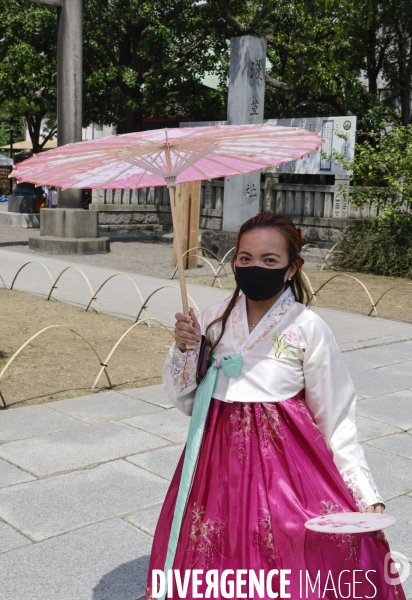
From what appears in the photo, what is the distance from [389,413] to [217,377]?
3.38m

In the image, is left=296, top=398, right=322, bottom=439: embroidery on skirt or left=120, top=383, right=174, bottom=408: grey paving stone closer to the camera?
left=296, top=398, right=322, bottom=439: embroidery on skirt

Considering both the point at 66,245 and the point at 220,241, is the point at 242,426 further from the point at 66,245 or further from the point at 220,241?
the point at 66,245

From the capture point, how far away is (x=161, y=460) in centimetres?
425

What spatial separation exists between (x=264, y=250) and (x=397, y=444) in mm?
2834

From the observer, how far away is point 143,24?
18.2 m

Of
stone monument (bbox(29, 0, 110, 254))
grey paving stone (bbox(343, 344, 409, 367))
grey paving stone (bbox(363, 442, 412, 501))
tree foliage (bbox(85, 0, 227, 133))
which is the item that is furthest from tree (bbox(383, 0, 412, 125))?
grey paving stone (bbox(363, 442, 412, 501))

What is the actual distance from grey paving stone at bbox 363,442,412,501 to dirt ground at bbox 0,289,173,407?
2181 millimetres

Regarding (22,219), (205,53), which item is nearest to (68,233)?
(22,219)

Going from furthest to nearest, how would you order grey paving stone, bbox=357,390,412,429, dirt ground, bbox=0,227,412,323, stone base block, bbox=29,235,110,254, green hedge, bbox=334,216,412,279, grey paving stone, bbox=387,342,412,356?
stone base block, bbox=29,235,110,254 → green hedge, bbox=334,216,412,279 → dirt ground, bbox=0,227,412,323 → grey paving stone, bbox=387,342,412,356 → grey paving stone, bbox=357,390,412,429

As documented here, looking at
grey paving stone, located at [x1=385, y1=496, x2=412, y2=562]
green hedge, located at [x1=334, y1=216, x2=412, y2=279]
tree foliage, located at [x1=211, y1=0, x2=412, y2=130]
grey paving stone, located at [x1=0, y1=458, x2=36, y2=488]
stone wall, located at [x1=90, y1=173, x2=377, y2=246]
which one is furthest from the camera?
tree foliage, located at [x1=211, y1=0, x2=412, y2=130]

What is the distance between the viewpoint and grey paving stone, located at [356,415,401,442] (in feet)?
15.9

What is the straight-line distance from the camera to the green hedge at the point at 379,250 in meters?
12.7

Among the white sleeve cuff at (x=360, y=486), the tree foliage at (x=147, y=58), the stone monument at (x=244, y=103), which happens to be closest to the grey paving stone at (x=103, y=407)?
the white sleeve cuff at (x=360, y=486)

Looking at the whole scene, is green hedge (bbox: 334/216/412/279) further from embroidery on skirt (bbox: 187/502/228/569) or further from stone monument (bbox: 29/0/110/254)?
embroidery on skirt (bbox: 187/502/228/569)
